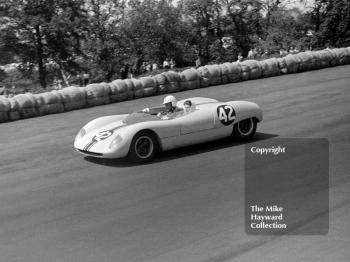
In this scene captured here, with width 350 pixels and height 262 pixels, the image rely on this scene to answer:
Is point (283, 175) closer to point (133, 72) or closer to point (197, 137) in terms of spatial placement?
point (197, 137)

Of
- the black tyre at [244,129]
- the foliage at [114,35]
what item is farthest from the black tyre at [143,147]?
the foliage at [114,35]

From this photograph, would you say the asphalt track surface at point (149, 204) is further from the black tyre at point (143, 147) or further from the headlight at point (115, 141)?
the headlight at point (115, 141)

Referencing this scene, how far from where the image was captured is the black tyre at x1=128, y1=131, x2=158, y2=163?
29.1 ft

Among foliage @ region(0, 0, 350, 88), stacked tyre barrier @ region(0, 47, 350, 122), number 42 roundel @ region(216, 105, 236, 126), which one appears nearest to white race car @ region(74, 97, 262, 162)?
number 42 roundel @ region(216, 105, 236, 126)

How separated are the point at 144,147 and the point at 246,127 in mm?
2414

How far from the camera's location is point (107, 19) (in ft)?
92.9

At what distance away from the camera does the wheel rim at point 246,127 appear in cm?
1026

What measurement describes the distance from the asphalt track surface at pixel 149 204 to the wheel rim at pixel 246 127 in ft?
1.13

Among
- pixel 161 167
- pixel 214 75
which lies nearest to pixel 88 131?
pixel 161 167

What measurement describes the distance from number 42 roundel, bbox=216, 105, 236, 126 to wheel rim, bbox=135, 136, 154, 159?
1.57 meters

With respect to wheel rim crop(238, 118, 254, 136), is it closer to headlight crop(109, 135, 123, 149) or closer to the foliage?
headlight crop(109, 135, 123, 149)

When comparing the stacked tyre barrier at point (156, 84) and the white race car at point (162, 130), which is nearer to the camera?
the white race car at point (162, 130)

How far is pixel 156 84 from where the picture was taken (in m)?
18.6

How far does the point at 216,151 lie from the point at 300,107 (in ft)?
16.9
